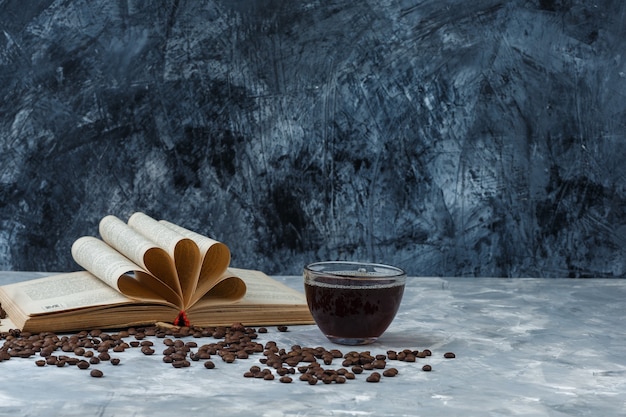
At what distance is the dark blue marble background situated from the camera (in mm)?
2322

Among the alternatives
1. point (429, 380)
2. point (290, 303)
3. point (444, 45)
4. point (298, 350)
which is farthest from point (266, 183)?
point (429, 380)

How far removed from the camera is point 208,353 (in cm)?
146

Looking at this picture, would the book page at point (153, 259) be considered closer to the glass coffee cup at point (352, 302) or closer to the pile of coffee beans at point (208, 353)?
the pile of coffee beans at point (208, 353)

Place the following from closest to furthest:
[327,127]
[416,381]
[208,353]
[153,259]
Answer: [416,381] < [208,353] < [153,259] < [327,127]

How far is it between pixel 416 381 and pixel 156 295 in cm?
52

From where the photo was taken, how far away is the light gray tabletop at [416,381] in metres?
1.20

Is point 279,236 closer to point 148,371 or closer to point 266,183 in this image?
point 266,183

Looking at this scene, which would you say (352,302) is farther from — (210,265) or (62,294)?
(62,294)

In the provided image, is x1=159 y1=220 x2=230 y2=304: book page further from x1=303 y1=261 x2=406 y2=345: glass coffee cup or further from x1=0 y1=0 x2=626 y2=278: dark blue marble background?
x1=0 y1=0 x2=626 y2=278: dark blue marble background

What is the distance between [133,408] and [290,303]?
56 centimetres

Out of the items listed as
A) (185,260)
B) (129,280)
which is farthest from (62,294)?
(185,260)

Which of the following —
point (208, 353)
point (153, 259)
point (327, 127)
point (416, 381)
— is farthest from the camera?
point (327, 127)

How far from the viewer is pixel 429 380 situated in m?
1.34

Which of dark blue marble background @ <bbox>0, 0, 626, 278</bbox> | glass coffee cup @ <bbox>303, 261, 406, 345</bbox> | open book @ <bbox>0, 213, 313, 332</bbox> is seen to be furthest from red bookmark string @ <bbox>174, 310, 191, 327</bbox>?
dark blue marble background @ <bbox>0, 0, 626, 278</bbox>
